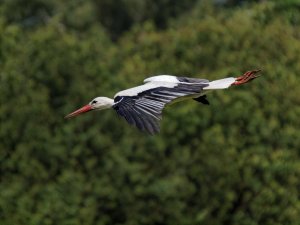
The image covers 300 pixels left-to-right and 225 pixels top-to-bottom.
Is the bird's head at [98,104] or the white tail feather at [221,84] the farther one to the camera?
the bird's head at [98,104]

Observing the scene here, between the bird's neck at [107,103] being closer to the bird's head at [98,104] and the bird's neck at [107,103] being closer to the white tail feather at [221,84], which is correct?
the bird's head at [98,104]

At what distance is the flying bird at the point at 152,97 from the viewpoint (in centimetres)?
1181

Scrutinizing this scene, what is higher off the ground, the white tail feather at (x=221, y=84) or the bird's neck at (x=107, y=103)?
the bird's neck at (x=107, y=103)

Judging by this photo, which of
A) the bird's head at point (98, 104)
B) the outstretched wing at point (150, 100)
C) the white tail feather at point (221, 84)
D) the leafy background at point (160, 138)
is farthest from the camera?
the leafy background at point (160, 138)

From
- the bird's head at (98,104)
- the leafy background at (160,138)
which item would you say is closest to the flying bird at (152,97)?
the bird's head at (98,104)

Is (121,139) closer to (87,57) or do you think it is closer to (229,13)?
(87,57)

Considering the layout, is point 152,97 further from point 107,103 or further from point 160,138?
point 160,138

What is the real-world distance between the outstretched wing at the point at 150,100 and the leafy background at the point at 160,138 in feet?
36.7

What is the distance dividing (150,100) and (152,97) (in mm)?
100

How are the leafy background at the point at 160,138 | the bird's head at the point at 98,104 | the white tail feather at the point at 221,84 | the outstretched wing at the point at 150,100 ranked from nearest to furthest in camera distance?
1. the outstretched wing at the point at 150,100
2. the white tail feather at the point at 221,84
3. the bird's head at the point at 98,104
4. the leafy background at the point at 160,138

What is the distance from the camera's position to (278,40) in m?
28.0

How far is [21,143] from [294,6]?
732 centimetres

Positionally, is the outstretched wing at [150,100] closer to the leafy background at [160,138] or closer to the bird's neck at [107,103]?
the bird's neck at [107,103]

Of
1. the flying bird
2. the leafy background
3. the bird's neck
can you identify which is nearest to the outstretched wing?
the flying bird
